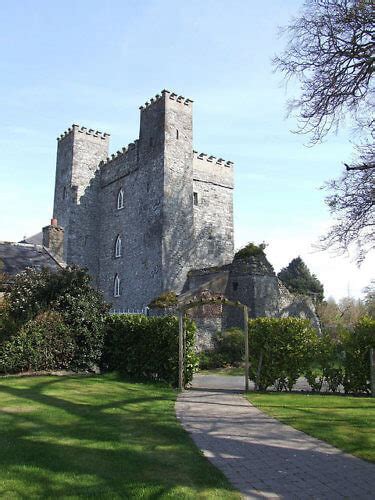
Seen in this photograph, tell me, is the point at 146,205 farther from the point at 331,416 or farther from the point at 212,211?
the point at 331,416

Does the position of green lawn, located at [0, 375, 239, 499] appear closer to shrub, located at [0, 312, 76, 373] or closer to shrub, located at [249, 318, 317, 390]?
shrub, located at [0, 312, 76, 373]

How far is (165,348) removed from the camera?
12.6 m

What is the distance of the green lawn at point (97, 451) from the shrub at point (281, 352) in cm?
359

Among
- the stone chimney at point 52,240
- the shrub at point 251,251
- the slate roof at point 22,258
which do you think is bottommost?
the slate roof at point 22,258

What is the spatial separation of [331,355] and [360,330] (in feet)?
3.43

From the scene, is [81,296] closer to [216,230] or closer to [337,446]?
[337,446]

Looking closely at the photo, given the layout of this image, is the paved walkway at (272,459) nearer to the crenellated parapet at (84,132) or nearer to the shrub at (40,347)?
the shrub at (40,347)

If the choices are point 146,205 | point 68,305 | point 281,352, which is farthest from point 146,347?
point 146,205

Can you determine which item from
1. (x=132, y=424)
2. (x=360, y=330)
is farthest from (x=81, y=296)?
(x=360, y=330)

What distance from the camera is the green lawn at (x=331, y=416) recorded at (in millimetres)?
6485

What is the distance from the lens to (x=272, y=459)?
5625 mm

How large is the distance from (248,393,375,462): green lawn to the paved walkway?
0.89 ft

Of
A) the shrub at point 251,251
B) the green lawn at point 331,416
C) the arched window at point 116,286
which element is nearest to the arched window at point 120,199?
the arched window at point 116,286

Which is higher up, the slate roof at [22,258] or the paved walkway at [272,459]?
the slate roof at [22,258]
